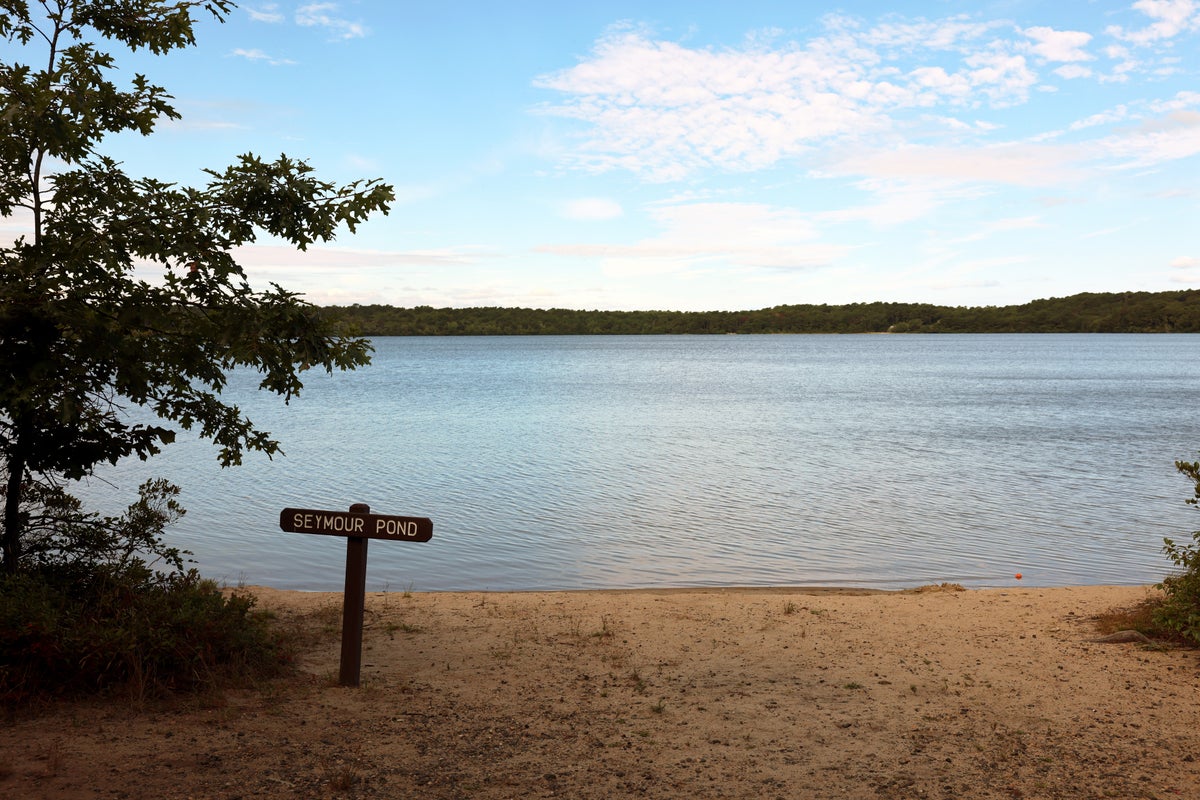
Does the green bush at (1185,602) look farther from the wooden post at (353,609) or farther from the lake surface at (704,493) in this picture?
the wooden post at (353,609)

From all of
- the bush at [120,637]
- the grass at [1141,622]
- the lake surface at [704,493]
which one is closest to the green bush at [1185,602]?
the grass at [1141,622]

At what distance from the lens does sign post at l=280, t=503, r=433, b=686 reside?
649 cm

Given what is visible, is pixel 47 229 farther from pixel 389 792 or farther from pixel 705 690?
pixel 705 690

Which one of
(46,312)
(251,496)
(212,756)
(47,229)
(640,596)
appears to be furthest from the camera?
(251,496)

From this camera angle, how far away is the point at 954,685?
278 inches

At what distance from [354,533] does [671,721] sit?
2459 millimetres

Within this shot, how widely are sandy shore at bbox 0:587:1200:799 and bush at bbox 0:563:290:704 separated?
255 mm

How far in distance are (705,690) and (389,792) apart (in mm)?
2681

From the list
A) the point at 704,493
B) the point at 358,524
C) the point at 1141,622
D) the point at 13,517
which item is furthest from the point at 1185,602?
the point at 704,493

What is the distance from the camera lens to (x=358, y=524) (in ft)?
21.5

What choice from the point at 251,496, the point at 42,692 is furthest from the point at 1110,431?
the point at 42,692

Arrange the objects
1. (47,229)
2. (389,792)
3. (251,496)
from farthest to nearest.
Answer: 1. (251,496)
2. (47,229)
3. (389,792)

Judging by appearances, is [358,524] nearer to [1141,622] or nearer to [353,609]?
[353,609]

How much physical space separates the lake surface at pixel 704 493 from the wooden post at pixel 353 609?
19.6 feet
